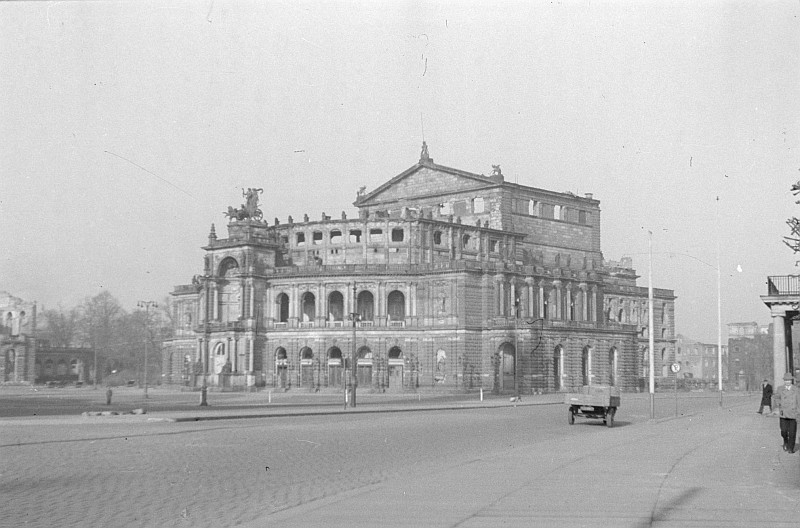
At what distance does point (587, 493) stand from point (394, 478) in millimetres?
4494

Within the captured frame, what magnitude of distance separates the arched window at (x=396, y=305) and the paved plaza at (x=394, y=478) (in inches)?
3011

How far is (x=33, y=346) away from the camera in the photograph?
154 metres

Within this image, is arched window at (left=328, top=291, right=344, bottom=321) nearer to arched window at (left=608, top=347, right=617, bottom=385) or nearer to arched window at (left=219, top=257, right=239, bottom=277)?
arched window at (left=219, top=257, right=239, bottom=277)

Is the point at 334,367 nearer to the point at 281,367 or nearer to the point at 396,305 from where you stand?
the point at 281,367

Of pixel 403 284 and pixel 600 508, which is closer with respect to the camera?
pixel 600 508

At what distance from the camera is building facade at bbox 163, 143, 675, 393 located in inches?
4205

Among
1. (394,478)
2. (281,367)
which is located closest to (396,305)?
(281,367)

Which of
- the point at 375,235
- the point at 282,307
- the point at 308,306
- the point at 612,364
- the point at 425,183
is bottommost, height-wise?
the point at 612,364

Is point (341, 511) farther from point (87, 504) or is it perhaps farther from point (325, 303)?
point (325, 303)

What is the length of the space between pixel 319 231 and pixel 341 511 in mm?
102484

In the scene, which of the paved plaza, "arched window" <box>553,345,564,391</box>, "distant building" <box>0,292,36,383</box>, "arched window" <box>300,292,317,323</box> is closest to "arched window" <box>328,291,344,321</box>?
"arched window" <box>300,292,317,323</box>

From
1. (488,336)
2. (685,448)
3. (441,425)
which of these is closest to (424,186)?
(488,336)

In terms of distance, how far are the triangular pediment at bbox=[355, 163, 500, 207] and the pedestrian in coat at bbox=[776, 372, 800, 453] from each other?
92.8m

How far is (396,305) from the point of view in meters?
113
